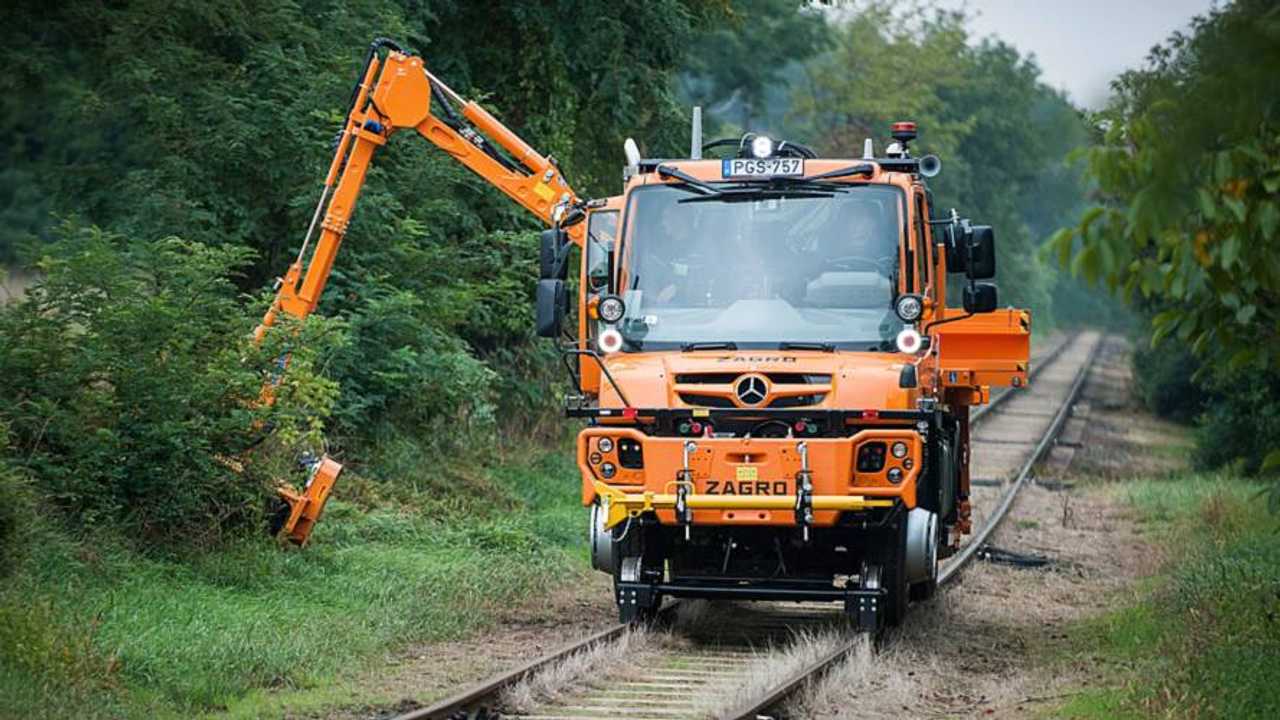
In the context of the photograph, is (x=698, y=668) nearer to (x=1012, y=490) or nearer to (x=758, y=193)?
(x=758, y=193)

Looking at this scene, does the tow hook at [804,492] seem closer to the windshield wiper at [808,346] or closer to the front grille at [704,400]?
the front grille at [704,400]

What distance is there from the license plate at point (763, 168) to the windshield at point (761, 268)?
17cm

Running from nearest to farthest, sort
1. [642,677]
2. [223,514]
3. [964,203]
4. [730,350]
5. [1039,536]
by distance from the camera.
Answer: [642,677], [730,350], [223,514], [1039,536], [964,203]

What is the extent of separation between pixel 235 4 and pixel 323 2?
154 centimetres

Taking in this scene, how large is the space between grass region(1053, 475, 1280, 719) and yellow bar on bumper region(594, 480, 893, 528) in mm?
1919

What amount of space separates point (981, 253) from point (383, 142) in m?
5.98

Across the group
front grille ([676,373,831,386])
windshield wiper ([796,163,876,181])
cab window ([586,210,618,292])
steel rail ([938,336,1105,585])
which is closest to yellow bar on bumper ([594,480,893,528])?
front grille ([676,373,831,386])

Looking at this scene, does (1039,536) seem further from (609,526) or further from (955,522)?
(609,526)

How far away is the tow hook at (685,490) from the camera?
12766 mm

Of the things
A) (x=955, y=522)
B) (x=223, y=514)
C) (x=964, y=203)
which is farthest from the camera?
(x=964, y=203)

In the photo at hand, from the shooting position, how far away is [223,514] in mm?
15047

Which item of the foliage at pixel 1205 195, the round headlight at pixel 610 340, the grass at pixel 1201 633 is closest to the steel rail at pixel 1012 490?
the grass at pixel 1201 633

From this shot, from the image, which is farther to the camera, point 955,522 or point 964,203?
point 964,203

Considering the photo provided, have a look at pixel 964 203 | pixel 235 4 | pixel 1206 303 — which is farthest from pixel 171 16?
pixel 964 203
